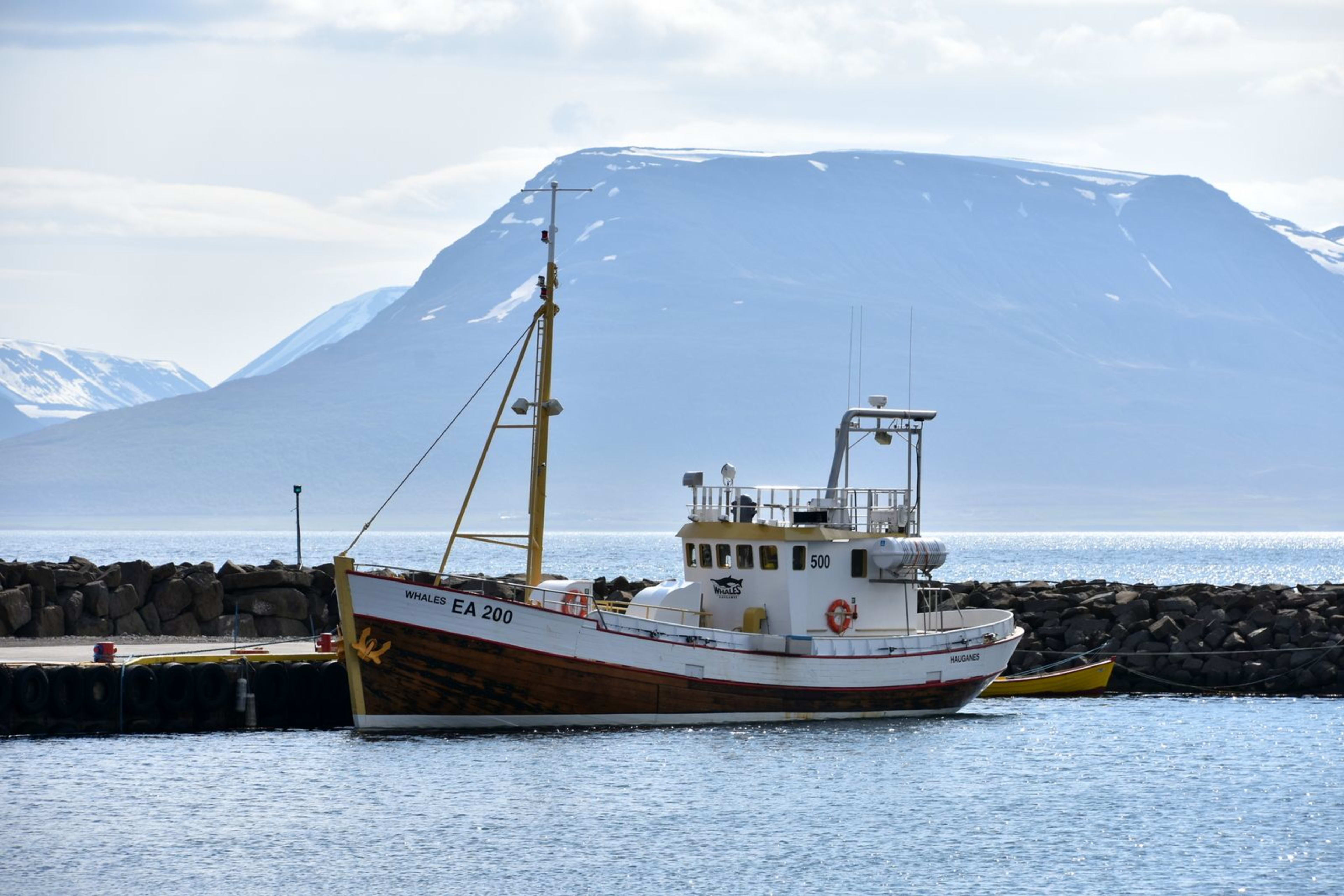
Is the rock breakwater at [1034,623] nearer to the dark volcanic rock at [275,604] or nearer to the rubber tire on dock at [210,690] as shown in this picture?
the dark volcanic rock at [275,604]

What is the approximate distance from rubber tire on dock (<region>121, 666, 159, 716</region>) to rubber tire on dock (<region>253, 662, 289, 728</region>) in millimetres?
1849

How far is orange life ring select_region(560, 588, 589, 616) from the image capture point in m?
35.3

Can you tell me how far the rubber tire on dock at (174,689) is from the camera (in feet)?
119

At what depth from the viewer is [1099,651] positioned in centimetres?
4791

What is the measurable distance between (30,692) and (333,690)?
5.57m

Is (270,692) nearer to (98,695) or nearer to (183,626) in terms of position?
(98,695)

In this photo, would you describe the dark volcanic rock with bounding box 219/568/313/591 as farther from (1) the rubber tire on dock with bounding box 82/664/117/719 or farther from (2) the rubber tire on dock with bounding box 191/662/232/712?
(1) the rubber tire on dock with bounding box 82/664/117/719

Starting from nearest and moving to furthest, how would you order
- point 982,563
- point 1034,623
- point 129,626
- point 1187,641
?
point 129,626 < point 1187,641 < point 1034,623 < point 982,563

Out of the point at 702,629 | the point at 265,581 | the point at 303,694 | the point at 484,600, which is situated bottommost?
the point at 303,694

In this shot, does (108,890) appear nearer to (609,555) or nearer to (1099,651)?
(1099,651)

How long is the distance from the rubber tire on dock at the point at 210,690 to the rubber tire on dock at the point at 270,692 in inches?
21.5

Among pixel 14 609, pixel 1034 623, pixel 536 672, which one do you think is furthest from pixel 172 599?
pixel 1034 623

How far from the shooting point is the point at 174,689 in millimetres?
36219

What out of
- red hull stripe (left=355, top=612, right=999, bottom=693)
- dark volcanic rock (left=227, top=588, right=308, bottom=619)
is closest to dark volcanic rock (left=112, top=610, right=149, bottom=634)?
dark volcanic rock (left=227, top=588, right=308, bottom=619)
